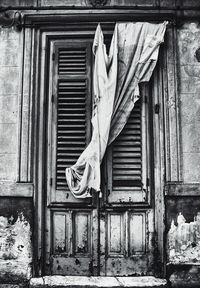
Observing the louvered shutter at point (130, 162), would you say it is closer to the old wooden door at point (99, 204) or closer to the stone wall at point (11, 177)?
the old wooden door at point (99, 204)

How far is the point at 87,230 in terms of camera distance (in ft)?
17.9

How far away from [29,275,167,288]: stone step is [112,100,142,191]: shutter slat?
4.51ft

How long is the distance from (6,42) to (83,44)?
1248 mm

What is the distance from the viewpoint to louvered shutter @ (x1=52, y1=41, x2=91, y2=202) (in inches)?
218

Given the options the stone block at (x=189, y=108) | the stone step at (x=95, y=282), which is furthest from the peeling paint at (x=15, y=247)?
the stone block at (x=189, y=108)

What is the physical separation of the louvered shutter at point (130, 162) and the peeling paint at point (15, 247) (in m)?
1.41

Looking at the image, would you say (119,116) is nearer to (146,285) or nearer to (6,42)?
(6,42)

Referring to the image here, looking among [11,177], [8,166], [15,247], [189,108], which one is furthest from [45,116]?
[189,108]

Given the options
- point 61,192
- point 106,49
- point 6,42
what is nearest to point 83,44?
point 106,49

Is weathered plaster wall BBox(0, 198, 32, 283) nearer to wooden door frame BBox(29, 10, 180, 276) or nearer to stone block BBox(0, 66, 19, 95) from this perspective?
wooden door frame BBox(29, 10, 180, 276)

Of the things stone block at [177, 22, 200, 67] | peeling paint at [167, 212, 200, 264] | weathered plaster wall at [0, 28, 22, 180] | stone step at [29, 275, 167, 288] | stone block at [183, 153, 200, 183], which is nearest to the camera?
stone step at [29, 275, 167, 288]

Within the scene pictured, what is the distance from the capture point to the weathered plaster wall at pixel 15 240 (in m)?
5.26

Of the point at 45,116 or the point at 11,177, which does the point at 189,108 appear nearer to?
the point at 45,116

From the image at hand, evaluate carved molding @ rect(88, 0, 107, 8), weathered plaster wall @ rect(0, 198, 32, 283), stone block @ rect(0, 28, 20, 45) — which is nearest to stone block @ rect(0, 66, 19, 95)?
stone block @ rect(0, 28, 20, 45)
